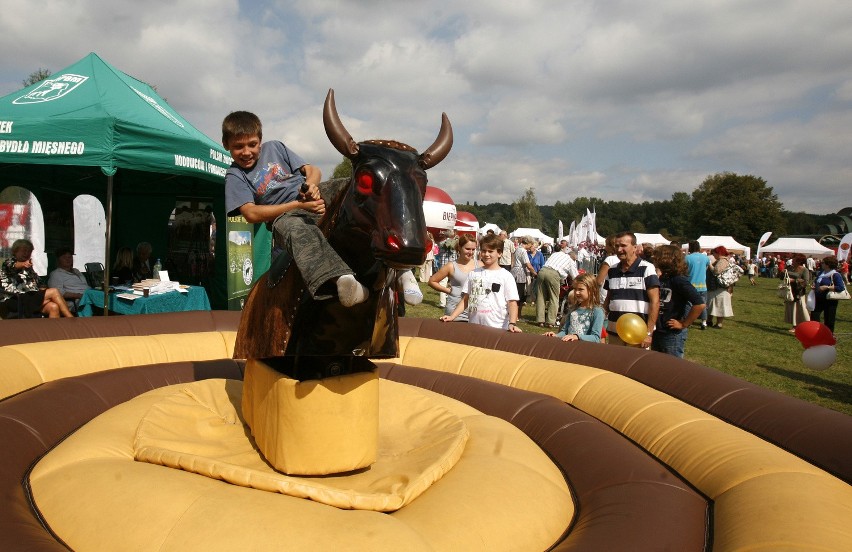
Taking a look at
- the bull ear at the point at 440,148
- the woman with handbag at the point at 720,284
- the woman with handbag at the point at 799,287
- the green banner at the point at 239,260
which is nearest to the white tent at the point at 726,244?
the woman with handbag at the point at 799,287

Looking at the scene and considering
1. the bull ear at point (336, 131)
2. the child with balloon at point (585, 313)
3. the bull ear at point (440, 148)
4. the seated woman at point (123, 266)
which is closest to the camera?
the bull ear at point (336, 131)

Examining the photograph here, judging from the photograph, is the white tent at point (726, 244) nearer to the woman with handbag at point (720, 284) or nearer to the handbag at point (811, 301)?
the woman with handbag at point (720, 284)

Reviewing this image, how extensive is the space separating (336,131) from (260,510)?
128cm

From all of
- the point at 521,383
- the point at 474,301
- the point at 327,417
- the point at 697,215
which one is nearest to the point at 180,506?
the point at 327,417

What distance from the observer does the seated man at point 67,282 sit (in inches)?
271

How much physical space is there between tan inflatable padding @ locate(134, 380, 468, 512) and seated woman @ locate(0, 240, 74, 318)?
4453 millimetres

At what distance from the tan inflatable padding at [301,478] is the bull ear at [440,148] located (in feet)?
3.92

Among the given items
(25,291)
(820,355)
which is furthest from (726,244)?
(25,291)

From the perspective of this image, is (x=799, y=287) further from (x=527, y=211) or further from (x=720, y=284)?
(x=527, y=211)

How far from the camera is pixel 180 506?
5.96 ft

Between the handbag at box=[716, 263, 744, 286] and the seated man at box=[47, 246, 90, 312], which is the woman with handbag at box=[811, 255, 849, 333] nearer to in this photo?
the handbag at box=[716, 263, 744, 286]

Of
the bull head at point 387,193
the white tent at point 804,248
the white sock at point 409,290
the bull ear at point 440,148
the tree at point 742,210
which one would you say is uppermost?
the tree at point 742,210

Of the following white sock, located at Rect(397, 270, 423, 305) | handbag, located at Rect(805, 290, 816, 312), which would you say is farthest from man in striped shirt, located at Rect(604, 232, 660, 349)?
handbag, located at Rect(805, 290, 816, 312)

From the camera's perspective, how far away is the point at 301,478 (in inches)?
87.0
